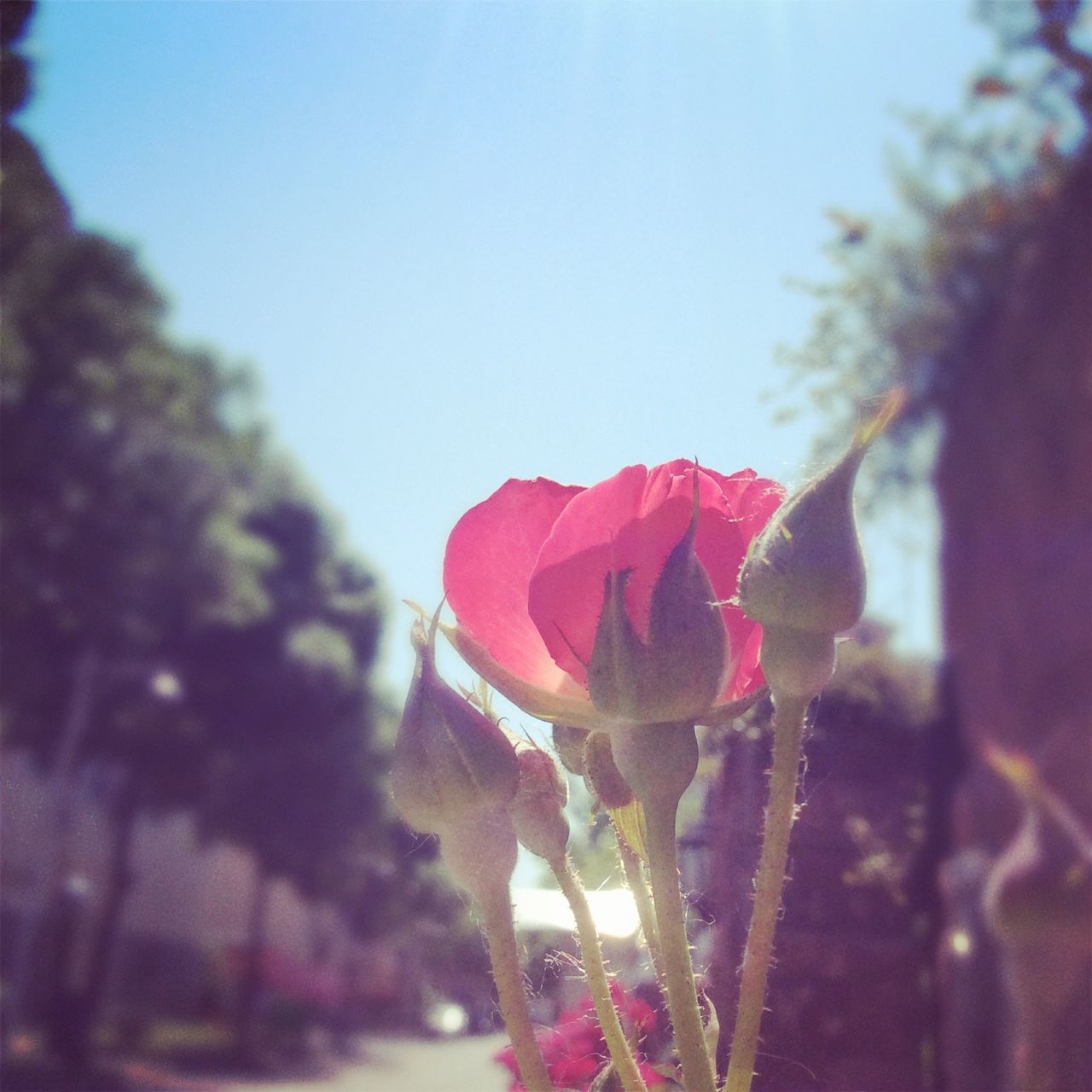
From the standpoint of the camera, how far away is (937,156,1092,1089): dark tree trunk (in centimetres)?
608

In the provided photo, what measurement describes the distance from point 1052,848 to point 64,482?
13.4 m

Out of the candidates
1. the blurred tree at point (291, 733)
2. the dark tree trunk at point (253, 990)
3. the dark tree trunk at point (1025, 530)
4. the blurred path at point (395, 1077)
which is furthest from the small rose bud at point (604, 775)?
the dark tree trunk at point (253, 990)

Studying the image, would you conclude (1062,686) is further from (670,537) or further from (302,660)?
(302,660)

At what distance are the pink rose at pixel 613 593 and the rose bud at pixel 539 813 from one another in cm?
2

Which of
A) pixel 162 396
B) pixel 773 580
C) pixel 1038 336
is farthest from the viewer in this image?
pixel 162 396

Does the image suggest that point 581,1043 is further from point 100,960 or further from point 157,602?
point 100,960

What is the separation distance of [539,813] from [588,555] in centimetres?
11

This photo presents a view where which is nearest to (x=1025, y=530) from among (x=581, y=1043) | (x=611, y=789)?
(x=581, y=1043)

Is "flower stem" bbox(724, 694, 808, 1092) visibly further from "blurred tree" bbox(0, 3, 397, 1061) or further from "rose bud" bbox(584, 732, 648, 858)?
"blurred tree" bbox(0, 3, 397, 1061)

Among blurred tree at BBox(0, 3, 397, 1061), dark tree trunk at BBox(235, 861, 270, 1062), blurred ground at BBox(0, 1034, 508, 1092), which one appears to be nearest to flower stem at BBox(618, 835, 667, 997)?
blurred tree at BBox(0, 3, 397, 1061)

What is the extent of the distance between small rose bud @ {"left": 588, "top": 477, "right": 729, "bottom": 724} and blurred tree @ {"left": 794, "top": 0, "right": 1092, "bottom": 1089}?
93.7 inches

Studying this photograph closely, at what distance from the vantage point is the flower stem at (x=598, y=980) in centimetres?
42

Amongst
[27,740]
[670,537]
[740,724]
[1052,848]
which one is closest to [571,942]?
[740,724]

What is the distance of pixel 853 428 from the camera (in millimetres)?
428
